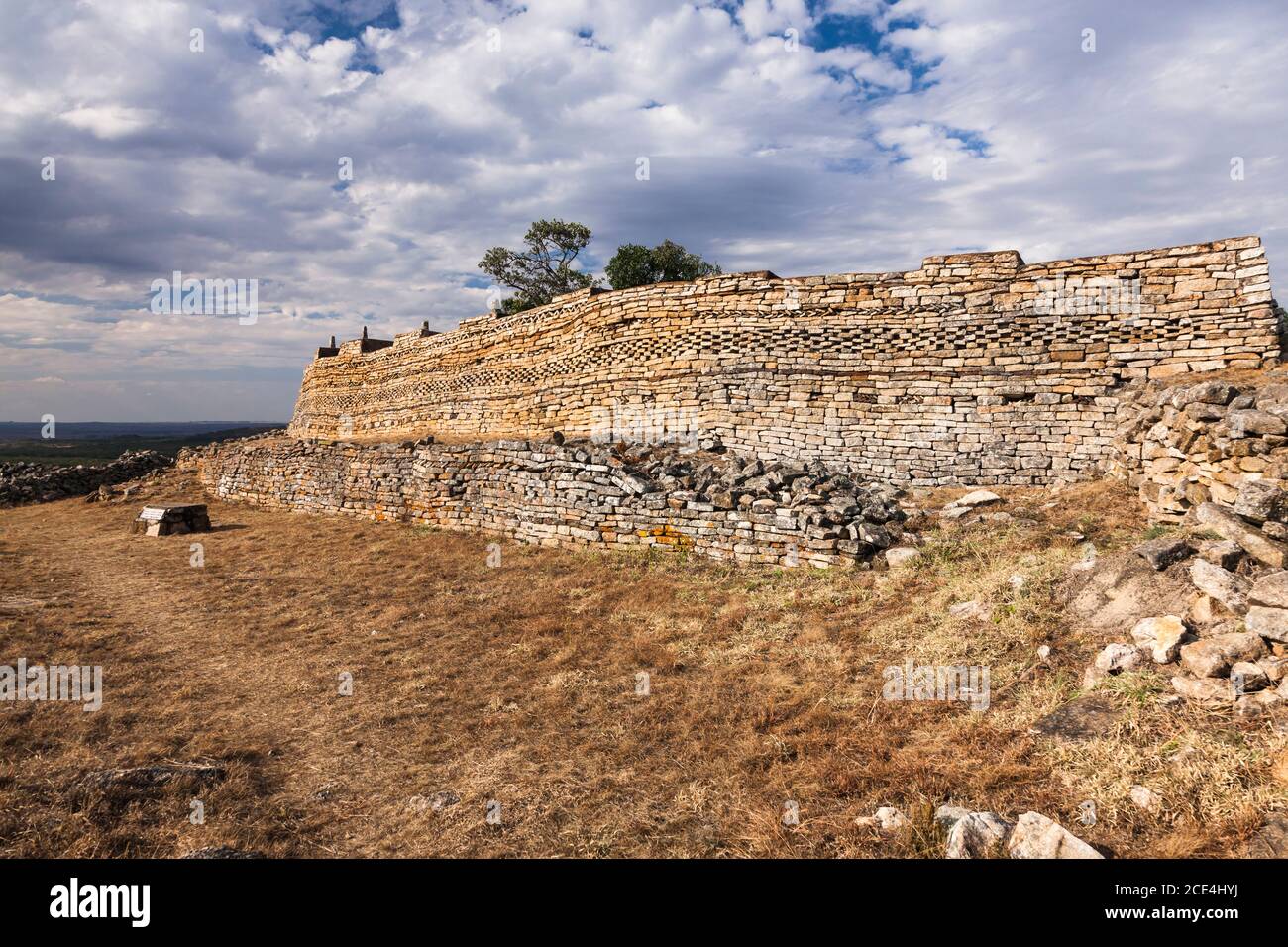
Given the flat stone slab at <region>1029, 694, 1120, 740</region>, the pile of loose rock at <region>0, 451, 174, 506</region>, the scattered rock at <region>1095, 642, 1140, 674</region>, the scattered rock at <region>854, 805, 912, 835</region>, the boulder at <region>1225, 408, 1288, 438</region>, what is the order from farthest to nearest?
the pile of loose rock at <region>0, 451, 174, 506</region> < the boulder at <region>1225, 408, 1288, 438</region> < the scattered rock at <region>1095, 642, 1140, 674</region> < the flat stone slab at <region>1029, 694, 1120, 740</region> < the scattered rock at <region>854, 805, 912, 835</region>

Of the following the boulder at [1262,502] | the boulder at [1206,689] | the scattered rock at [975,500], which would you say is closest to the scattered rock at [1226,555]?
the boulder at [1262,502]

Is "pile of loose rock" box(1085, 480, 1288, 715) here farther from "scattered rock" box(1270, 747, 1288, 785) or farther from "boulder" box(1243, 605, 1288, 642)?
"scattered rock" box(1270, 747, 1288, 785)

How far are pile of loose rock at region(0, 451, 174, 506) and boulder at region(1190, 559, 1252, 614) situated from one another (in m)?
29.8

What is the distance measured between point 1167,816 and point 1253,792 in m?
0.40

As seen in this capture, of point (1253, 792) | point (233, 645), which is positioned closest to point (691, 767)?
point (1253, 792)

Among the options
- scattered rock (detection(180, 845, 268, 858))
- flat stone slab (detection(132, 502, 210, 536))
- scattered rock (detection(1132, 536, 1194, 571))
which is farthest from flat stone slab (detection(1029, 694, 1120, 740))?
flat stone slab (detection(132, 502, 210, 536))

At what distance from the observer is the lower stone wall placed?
8.56 m

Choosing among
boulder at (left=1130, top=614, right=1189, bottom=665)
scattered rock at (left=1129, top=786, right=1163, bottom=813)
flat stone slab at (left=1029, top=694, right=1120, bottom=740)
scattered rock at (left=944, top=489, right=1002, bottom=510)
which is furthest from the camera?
scattered rock at (left=944, top=489, right=1002, bottom=510)

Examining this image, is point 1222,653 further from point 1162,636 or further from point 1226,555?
point 1226,555

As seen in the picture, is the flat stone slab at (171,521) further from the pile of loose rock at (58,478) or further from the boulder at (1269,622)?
the boulder at (1269,622)

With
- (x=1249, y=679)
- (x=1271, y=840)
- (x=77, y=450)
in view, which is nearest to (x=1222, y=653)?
(x=1249, y=679)

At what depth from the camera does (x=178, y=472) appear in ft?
77.7
